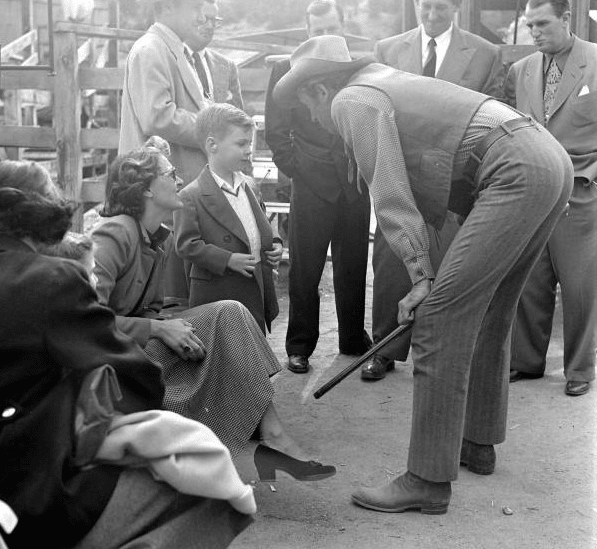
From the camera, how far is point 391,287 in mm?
6047

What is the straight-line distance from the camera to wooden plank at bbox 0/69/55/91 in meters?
8.37

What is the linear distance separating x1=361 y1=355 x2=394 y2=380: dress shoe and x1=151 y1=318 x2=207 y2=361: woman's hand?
86.6 inches

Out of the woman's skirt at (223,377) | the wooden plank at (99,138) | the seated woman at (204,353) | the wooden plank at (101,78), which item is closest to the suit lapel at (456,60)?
the seated woman at (204,353)

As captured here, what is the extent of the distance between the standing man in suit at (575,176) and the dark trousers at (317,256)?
0.98 meters

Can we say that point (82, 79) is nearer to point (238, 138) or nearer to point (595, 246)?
point (238, 138)

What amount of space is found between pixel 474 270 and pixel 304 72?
963 millimetres

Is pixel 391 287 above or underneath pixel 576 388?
above

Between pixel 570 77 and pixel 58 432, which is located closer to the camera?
pixel 58 432

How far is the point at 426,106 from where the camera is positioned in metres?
3.94

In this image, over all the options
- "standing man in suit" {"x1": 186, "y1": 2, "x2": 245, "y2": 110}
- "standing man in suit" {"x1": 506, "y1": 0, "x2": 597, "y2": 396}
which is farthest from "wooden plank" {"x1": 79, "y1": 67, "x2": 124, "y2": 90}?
"standing man in suit" {"x1": 506, "y1": 0, "x2": 597, "y2": 396}

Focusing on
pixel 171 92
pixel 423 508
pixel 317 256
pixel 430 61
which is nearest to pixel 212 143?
pixel 171 92

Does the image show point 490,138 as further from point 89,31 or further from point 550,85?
point 89,31

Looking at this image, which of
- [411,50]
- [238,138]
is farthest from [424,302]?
[411,50]

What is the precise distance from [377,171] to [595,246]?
236 cm
